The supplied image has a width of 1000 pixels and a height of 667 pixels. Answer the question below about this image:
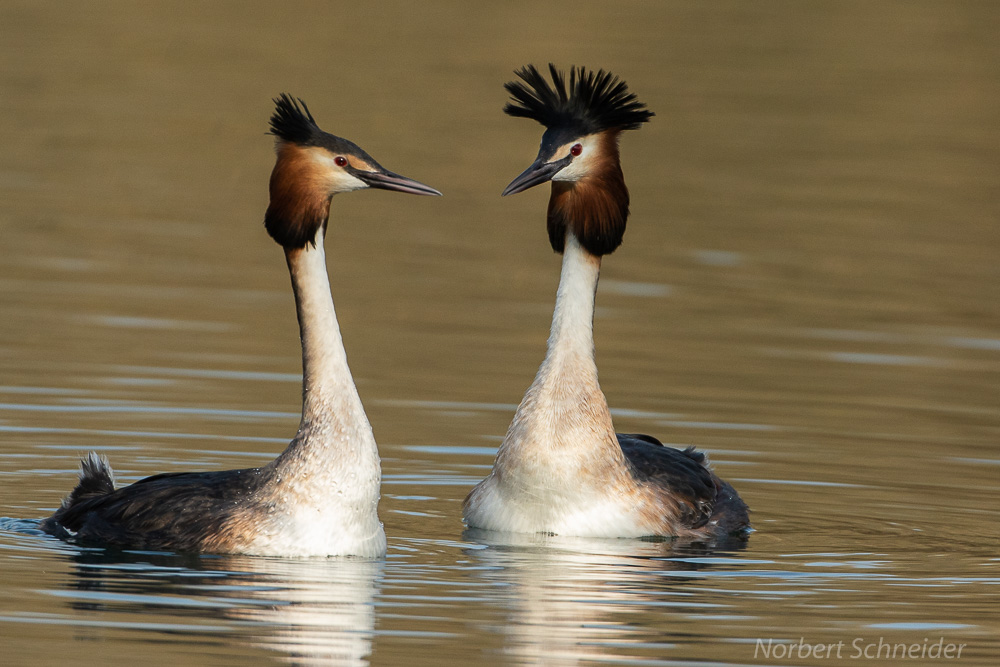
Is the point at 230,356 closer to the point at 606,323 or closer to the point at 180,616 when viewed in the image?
the point at 606,323

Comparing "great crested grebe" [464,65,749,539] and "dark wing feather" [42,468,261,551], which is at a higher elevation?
"great crested grebe" [464,65,749,539]

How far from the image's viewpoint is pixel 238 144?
29.0 m

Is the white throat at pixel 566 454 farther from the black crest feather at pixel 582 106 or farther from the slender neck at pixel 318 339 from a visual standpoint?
the slender neck at pixel 318 339

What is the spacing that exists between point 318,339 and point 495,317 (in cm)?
842

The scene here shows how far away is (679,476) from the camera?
1292 centimetres

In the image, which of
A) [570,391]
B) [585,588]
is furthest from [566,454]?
[585,588]

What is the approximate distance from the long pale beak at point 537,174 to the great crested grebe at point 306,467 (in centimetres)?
122

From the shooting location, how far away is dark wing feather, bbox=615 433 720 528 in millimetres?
12680

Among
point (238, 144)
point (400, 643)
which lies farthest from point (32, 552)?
point (238, 144)

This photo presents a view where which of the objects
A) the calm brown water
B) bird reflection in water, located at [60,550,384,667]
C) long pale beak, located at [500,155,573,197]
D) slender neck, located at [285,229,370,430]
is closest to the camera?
bird reflection in water, located at [60,550,384,667]

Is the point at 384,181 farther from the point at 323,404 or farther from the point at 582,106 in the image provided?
the point at 582,106

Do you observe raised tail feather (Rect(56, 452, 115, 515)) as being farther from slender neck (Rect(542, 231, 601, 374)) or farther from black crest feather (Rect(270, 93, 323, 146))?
slender neck (Rect(542, 231, 601, 374))

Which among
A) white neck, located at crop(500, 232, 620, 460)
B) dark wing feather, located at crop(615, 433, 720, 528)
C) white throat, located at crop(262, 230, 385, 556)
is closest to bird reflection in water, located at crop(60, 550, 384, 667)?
white throat, located at crop(262, 230, 385, 556)

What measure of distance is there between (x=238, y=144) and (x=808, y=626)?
2008 cm
